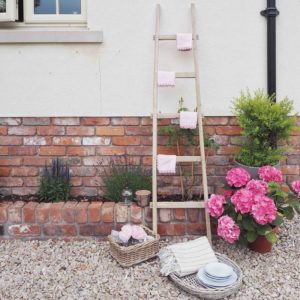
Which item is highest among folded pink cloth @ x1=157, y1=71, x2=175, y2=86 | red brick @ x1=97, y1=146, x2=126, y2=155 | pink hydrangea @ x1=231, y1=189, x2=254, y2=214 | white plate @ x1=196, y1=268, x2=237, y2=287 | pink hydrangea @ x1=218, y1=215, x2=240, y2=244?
folded pink cloth @ x1=157, y1=71, x2=175, y2=86

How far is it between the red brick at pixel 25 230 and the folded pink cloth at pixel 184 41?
71.2 inches

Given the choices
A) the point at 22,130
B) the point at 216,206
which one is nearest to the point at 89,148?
the point at 22,130

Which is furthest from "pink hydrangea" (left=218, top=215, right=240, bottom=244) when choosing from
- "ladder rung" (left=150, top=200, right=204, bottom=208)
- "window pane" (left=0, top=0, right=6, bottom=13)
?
"window pane" (left=0, top=0, right=6, bottom=13)

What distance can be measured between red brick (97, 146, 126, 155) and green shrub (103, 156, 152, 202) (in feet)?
0.37

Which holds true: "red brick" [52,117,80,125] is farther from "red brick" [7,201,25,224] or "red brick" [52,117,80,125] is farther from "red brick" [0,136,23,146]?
"red brick" [7,201,25,224]

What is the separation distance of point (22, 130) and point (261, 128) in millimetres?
1970

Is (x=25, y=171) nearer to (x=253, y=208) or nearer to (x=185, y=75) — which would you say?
(x=185, y=75)

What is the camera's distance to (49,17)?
347cm

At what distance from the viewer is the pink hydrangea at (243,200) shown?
2.72 metres

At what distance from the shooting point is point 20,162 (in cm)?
349

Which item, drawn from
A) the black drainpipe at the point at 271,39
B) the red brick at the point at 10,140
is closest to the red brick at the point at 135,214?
the red brick at the point at 10,140

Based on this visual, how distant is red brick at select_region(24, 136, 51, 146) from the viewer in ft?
11.4

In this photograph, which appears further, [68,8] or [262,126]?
[68,8]

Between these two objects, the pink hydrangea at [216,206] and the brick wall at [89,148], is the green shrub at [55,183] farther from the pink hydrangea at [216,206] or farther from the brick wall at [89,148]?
the pink hydrangea at [216,206]
